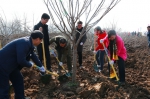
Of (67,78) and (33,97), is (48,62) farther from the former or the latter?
(33,97)

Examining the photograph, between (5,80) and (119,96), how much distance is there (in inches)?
89.3

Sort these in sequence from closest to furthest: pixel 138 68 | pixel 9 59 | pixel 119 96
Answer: pixel 9 59 < pixel 119 96 < pixel 138 68

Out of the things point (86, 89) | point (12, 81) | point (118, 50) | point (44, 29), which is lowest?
point (86, 89)

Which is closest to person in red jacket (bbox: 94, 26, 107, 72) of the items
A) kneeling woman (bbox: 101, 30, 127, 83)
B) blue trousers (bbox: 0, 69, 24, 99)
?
kneeling woman (bbox: 101, 30, 127, 83)

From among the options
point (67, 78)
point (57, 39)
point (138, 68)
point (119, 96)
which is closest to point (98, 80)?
point (67, 78)

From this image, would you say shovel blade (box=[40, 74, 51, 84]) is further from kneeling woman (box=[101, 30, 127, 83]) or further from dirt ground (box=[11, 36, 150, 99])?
kneeling woman (box=[101, 30, 127, 83])

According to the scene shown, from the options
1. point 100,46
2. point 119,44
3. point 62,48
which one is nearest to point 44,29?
point 62,48

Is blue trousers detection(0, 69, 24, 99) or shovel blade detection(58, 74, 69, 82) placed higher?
blue trousers detection(0, 69, 24, 99)

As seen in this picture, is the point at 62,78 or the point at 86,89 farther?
the point at 62,78

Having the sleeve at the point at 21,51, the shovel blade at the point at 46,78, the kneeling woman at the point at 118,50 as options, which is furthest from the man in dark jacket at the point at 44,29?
the sleeve at the point at 21,51

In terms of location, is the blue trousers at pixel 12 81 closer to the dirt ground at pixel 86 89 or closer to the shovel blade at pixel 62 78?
the dirt ground at pixel 86 89

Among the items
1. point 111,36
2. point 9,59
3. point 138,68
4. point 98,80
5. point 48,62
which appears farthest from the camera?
point 138,68

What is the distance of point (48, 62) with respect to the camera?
603 centimetres

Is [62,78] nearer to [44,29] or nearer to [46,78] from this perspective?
[46,78]
